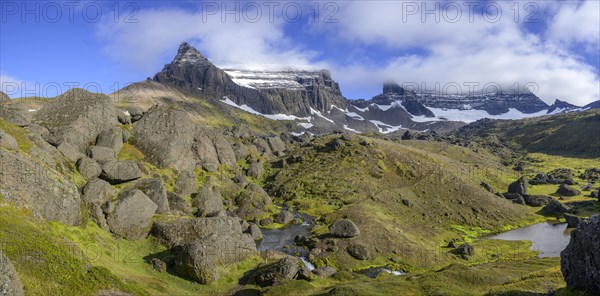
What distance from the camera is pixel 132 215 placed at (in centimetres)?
5806

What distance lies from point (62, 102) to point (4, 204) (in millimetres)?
50411

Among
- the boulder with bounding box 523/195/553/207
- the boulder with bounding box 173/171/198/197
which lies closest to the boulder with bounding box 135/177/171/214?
the boulder with bounding box 173/171/198/197

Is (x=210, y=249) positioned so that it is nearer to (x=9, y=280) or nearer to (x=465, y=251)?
(x=9, y=280)

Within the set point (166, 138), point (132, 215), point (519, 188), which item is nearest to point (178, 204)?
point (132, 215)

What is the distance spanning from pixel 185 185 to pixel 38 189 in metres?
41.7

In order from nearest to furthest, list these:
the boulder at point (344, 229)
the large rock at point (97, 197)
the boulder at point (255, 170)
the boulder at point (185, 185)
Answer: the large rock at point (97, 197), the boulder at point (344, 229), the boulder at point (185, 185), the boulder at point (255, 170)

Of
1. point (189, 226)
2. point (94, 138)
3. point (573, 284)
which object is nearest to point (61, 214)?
point (189, 226)

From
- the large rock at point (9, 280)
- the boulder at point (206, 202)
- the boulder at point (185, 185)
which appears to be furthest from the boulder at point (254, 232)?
the large rock at point (9, 280)

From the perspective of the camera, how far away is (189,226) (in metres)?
59.3

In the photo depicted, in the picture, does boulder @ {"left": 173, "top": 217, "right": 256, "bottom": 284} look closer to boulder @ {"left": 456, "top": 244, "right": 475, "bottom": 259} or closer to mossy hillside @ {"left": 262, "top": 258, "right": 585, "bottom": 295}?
mossy hillside @ {"left": 262, "top": 258, "right": 585, "bottom": 295}

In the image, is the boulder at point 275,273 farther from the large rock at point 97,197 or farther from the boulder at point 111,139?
the boulder at point 111,139

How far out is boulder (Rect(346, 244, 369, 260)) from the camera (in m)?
76.6

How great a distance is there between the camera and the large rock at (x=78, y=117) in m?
74.1

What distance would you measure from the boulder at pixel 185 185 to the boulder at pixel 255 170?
47.0m
